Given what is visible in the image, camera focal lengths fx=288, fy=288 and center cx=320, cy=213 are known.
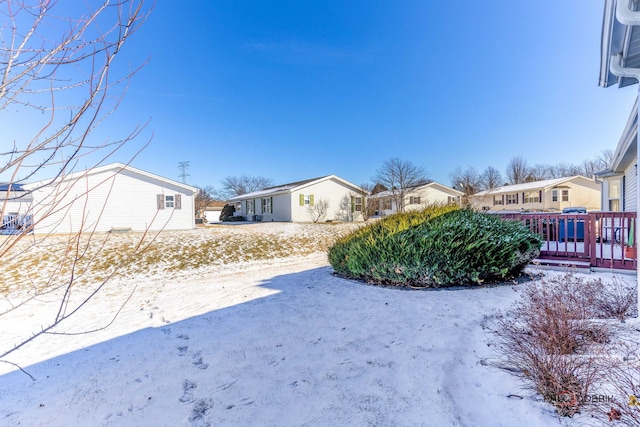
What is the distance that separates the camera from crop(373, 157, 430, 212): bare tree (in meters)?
29.2

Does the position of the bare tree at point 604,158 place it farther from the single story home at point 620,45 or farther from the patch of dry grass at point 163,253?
the single story home at point 620,45

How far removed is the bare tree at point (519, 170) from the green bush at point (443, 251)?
5060 centimetres

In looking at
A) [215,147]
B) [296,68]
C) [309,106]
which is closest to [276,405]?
[296,68]

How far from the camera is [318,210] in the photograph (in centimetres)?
2389

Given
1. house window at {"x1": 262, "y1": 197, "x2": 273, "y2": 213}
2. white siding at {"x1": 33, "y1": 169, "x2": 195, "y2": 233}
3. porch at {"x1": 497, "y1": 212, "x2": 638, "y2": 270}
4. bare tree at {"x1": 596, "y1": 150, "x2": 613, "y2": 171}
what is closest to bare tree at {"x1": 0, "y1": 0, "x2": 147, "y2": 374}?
porch at {"x1": 497, "y1": 212, "x2": 638, "y2": 270}

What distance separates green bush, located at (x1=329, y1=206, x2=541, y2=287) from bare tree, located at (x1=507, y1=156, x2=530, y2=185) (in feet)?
166

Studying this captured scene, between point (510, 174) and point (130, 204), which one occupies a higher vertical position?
point (510, 174)

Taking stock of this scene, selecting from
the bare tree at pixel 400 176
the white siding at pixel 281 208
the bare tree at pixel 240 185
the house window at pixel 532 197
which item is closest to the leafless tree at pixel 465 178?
the house window at pixel 532 197

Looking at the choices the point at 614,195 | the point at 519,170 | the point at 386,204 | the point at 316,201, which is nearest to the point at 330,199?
the point at 316,201

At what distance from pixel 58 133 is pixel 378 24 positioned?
38.9 ft

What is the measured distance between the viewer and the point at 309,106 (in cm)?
1834

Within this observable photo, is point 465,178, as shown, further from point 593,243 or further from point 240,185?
point 593,243

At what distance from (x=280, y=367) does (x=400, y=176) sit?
28342mm

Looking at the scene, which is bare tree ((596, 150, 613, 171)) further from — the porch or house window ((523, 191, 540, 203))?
the porch
